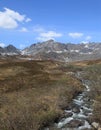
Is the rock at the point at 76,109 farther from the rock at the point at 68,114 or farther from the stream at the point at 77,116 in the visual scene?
the rock at the point at 68,114

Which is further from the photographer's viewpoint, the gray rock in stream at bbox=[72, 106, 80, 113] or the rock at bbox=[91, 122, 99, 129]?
the gray rock in stream at bbox=[72, 106, 80, 113]

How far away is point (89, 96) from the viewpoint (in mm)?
33562

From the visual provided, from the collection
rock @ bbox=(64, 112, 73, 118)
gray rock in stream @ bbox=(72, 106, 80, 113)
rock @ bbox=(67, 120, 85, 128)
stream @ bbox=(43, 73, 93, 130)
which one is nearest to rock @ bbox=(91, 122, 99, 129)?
stream @ bbox=(43, 73, 93, 130)

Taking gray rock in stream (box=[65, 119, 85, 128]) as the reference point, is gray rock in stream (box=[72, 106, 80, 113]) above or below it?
above

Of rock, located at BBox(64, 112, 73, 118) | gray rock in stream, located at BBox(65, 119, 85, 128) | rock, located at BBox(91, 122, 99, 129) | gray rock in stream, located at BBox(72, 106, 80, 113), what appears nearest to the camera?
rock, located at BBox(91, 122, 99, 129)

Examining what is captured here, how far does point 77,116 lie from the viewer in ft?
83.1

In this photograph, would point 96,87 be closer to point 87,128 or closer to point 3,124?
point 87,128

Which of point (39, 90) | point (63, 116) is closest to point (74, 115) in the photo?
point (63, 116)

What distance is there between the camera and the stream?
21891mm

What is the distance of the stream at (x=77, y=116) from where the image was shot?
71.8ft

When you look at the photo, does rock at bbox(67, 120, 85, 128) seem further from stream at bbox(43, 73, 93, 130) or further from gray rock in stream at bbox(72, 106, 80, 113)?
gray rock in stream at bbox(72, 106, 80, 113)

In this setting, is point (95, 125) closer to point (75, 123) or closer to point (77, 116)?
point (75, 123)

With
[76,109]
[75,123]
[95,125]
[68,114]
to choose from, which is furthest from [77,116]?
[95,125]

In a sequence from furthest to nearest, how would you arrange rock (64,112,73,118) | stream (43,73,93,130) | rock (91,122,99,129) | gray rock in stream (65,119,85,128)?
rock (64,112,73,118) → gray rock in stream (65,119,85,128) → stream (43,73,93,130) → rock (91,122,99,129)
